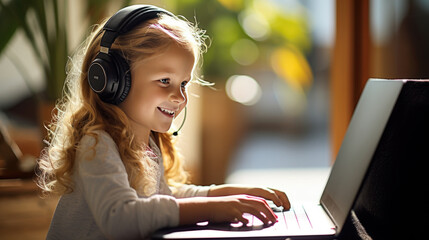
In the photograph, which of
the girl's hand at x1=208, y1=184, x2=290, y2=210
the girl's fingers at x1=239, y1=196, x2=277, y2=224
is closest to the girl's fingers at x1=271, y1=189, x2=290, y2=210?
the girl's hand at x1=208, y1=184, x2=290, y2=210

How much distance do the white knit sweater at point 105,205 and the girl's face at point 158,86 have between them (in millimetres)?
73

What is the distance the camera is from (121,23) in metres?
0.83

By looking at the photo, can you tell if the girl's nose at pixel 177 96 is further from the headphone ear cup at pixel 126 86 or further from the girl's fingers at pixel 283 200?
the girl's fingers at pixel 283 200

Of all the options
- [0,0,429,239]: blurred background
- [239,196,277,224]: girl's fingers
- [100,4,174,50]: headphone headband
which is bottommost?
[0,0,429,239]: blurred background

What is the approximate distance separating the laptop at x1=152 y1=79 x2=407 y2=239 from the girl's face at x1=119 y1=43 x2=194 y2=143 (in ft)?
0.69

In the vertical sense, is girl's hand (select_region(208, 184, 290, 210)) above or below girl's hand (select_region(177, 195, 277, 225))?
below

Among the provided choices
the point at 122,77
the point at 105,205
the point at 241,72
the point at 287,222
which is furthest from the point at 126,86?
the point at 241,72

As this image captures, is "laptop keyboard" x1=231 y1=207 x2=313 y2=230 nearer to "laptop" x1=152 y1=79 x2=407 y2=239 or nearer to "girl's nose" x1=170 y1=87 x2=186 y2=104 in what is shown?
"laptop" x1=152 y1=79 x2=407 y2=239

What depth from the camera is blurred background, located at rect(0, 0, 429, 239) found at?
6.04 feet

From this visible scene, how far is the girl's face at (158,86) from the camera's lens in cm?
84

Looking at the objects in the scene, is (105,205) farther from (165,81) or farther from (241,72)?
(241,72)

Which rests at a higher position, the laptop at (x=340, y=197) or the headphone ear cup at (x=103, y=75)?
the headphone ear cup at (x=103, y=75)

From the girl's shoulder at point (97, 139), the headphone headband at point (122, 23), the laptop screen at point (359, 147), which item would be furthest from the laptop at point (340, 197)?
the headphone headband at point (122, 23)

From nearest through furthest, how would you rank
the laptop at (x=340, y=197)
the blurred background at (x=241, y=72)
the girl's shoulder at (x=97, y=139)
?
the laptop at (x=340, y=197) → the girl's shoulder at (x=97, y=139) → the blurred background at (x=241, y=72)
